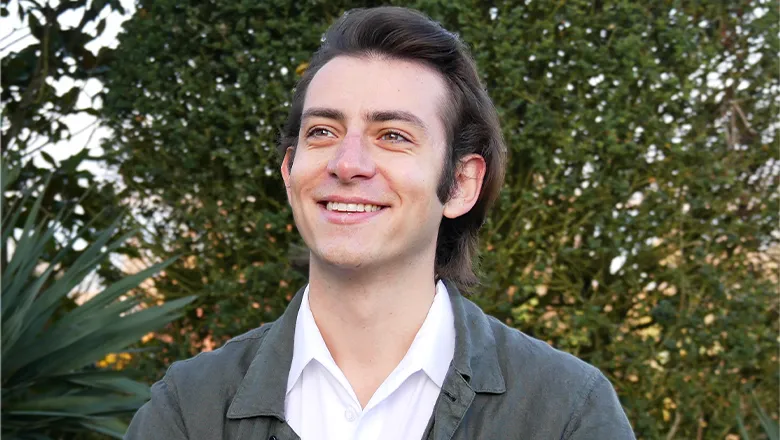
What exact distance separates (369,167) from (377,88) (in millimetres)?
229

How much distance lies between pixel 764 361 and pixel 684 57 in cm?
145

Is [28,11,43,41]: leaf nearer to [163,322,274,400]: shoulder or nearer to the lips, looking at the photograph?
[163,322,274,400]: shoulder

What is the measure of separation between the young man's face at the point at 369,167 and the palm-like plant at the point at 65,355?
2.22 meters

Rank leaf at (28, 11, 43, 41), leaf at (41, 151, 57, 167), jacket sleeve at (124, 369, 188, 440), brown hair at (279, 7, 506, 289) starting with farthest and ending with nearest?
leaf at (28, 11, 43, 41), leaf at (41, 151, 57, 167), brown hair at (279, 7, 506, 289), jacket sleeve at (124, 369, 188, 440)

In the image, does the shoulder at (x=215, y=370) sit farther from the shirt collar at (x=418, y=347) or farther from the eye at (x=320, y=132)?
the eye at (x=320, y=132)

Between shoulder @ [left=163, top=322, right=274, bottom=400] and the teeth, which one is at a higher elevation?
the teeth

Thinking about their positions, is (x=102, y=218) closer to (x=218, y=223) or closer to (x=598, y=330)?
(x=218, y=223)

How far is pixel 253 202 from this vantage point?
15.8ft

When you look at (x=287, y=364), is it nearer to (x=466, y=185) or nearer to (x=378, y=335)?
(x=378, y=335)

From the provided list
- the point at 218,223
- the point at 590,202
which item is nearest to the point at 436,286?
the point at 590,202

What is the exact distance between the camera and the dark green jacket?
2266 mm

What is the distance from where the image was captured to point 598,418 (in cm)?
228

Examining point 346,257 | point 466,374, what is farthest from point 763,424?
point 346,257

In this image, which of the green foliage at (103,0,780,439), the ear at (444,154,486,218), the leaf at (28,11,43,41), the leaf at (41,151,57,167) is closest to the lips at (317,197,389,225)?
the ear at (444,154,486,218)
